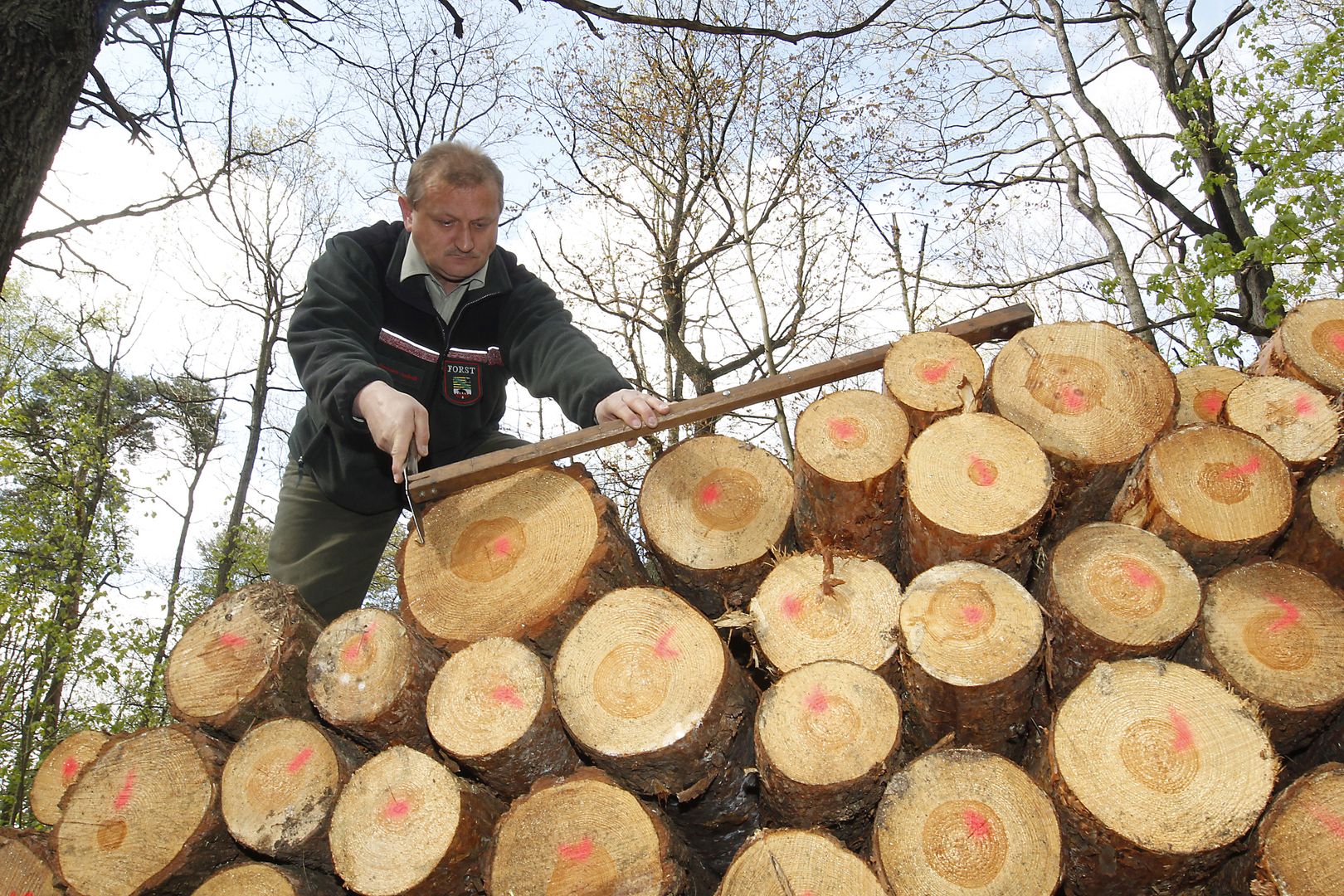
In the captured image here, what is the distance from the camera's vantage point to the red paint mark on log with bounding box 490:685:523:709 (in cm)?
183

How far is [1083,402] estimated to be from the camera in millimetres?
2074

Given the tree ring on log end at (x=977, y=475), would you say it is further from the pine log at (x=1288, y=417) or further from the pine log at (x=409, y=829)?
the pine log at (x=409, y=829)

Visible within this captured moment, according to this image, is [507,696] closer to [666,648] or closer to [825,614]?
[666,648]

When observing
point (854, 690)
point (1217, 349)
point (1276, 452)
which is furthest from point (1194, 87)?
point (854, 690)

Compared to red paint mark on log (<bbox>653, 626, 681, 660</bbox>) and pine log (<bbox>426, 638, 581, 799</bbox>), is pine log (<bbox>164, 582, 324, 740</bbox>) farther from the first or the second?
red paint mark on log (<bbox>653, 626, 681, 660</bbox>)

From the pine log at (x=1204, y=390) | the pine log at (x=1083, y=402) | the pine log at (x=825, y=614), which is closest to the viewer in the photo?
the pine log at (x=825, y=614)

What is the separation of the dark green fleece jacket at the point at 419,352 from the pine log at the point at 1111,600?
1.36 m

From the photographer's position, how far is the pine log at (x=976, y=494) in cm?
180

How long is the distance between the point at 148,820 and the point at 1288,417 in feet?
10.6

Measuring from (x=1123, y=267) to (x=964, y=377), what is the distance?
1005 centimetres

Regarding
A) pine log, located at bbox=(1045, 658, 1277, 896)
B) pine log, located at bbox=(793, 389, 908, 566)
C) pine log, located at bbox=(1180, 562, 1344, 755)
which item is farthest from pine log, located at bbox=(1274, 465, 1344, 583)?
pine log, located at bbox=(793, 389, 908, 566)

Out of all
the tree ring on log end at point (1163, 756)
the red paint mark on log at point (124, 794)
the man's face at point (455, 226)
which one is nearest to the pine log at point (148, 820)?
the red paint mark on log at point (124, 794)

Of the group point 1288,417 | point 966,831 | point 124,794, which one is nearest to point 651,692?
point 966,831

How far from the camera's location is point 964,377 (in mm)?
2107
